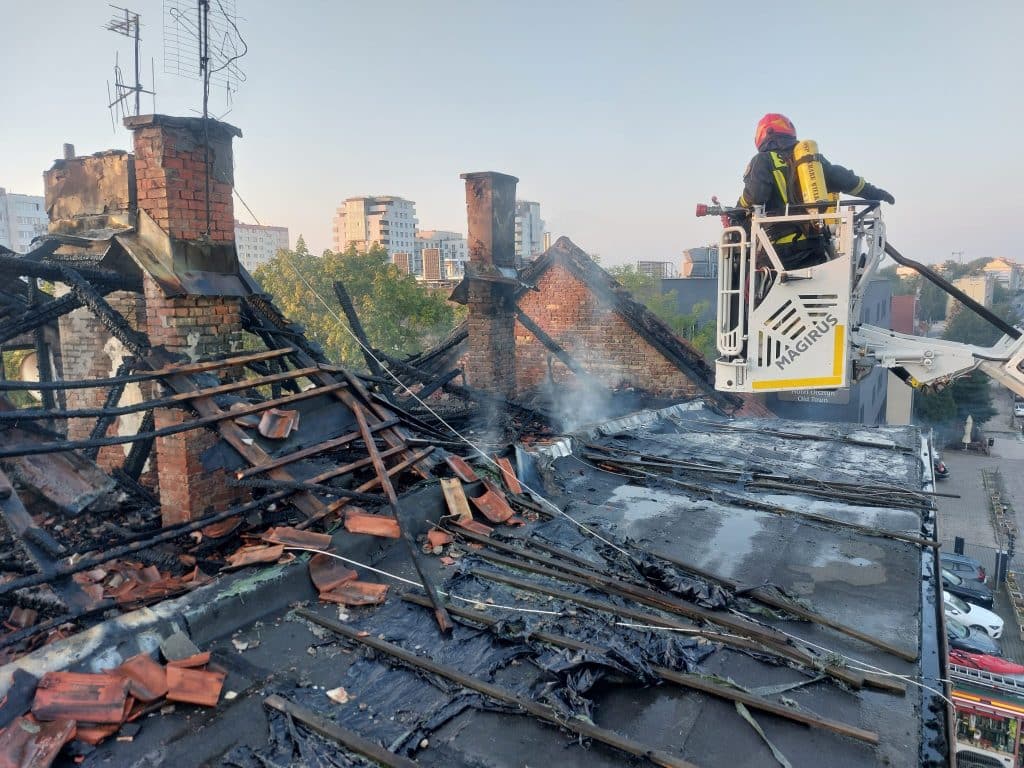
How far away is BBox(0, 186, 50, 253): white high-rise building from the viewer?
244ft

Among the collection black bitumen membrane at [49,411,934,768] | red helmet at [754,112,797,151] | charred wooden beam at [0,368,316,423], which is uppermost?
red helmet at [754,112,797,151]

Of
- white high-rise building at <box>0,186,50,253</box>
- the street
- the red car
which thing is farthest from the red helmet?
white high-rise building at <box>0,186,50,253</box>

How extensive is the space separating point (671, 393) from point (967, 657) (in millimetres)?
8259

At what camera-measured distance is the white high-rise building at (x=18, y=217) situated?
7425cm

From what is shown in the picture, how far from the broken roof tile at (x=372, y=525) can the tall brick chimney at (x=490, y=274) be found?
599 centimetres

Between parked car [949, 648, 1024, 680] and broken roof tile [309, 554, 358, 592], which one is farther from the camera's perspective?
parked car [949, 648, 1024, 680]

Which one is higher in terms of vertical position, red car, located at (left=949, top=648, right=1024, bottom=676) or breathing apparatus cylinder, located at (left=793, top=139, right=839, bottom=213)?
breathing apparatus cylinder, located at (left=793, top=139, right=839, bottom=213)

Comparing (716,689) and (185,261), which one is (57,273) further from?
(716,689)

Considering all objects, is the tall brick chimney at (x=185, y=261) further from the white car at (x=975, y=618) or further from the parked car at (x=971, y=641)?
the white car at (x=975, y=618)

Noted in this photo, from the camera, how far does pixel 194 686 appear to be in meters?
3.10

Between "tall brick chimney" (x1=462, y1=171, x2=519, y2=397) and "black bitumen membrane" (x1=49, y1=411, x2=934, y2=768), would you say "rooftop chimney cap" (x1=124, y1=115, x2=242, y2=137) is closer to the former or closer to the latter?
"black bitumen membrane" (x1=49, y1=411, x2=934, y2=768)

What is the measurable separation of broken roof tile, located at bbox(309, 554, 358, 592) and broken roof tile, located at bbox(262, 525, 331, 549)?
0.31ft

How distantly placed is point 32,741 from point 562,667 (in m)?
2.37

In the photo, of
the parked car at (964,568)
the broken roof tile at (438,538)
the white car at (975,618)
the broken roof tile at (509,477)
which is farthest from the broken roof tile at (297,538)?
the parked car at (964,568)
